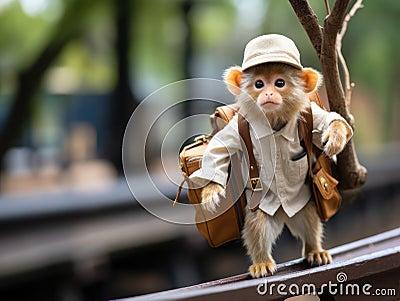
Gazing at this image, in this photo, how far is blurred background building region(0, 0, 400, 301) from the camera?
174cm

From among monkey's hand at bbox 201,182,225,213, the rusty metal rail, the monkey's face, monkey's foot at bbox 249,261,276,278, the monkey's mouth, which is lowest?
the rusty metal rail

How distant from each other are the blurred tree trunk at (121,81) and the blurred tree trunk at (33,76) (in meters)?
0.19

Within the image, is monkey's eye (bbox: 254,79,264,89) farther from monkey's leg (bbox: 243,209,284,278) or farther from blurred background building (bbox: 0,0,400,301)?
blurred background building (bbox: 0,0,400,301)

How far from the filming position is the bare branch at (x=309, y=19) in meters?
0.44

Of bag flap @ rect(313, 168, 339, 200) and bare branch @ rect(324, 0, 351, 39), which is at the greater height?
bare branch @ rect(324, 0, 351, 39)

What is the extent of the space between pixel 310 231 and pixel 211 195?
121 mm

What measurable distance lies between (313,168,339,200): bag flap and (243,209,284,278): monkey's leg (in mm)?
39

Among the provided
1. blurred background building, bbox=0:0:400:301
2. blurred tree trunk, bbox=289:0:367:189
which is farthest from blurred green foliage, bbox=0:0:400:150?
blurred tree trunk, bbox=289:0:367:189

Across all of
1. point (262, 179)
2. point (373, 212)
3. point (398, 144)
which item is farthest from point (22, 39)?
point (262, 179)

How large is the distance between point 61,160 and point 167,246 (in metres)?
1.14

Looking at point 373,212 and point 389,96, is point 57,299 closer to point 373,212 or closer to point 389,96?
point 373,212

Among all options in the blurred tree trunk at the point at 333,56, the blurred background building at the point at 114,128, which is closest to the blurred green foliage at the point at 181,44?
the blurred background building at the point at 114,128

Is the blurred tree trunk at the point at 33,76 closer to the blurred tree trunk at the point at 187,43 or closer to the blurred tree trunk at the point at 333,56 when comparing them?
the blurred tree trunk at the point at 187,43

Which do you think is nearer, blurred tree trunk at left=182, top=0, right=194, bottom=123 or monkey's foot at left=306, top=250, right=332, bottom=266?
monkey's foot at left=306, top=250, right=332, bottom=266
